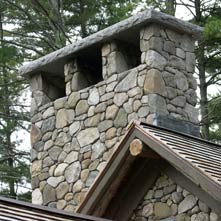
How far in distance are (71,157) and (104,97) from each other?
39.2 inches

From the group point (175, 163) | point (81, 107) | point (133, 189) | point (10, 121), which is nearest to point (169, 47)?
point (81, 107)

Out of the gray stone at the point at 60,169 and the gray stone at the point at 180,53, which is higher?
the gray stone at the point at 180,53

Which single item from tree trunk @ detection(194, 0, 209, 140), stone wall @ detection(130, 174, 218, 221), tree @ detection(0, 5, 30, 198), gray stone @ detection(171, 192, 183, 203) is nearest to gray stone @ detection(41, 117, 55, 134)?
stone wall @ detection(130, 174, 218, 221)

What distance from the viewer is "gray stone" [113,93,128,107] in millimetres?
10336

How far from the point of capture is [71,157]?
10.9 meters

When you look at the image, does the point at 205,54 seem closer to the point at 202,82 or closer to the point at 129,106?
the point at 202,82

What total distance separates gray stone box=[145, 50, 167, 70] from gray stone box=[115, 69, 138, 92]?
0.24 m

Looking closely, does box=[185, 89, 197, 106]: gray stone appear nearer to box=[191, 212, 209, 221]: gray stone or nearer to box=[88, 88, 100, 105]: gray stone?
box=[88, 88, 100, 105]: gray stone

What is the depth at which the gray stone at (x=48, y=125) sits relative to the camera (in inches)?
447

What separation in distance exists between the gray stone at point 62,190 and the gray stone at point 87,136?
2.00 feet

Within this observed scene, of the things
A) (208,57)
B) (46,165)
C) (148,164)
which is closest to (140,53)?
(46,165)

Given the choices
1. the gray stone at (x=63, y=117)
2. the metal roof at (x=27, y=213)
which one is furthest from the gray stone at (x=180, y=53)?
the metal roof at (x=27, y=213)

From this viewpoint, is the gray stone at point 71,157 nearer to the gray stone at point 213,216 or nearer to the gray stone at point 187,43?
the gray stone at point 187,43

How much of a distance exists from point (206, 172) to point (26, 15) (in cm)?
1027
